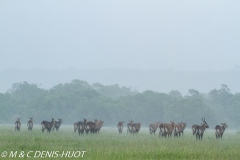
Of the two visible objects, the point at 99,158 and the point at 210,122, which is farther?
the point at 210,122

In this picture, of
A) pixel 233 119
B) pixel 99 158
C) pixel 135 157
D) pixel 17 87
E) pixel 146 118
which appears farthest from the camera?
pixel 17 87

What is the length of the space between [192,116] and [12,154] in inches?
2529

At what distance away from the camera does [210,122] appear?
78062 mm

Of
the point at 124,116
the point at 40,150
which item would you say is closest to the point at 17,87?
the point at 124,116

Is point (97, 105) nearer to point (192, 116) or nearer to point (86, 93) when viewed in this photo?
point (86, 93)

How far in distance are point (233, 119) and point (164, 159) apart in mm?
76574

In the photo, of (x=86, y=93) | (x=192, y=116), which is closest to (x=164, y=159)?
(x=192, y=116)

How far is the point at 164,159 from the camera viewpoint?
633 inches

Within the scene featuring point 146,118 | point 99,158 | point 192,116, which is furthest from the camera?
point 146,118

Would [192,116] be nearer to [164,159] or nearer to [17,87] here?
[17,87]

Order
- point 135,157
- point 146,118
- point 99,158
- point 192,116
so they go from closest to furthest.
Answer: point 99,158 → point 135,157 → point 192,116 → point 146,118

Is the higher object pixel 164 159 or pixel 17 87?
pixel 17 87

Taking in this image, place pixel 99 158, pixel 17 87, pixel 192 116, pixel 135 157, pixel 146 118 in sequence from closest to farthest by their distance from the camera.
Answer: pixel 99 158, pixel 135 157, pixel 192 116, pixel 146 118, pixel 17 87

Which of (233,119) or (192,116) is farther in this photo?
(233,119)
